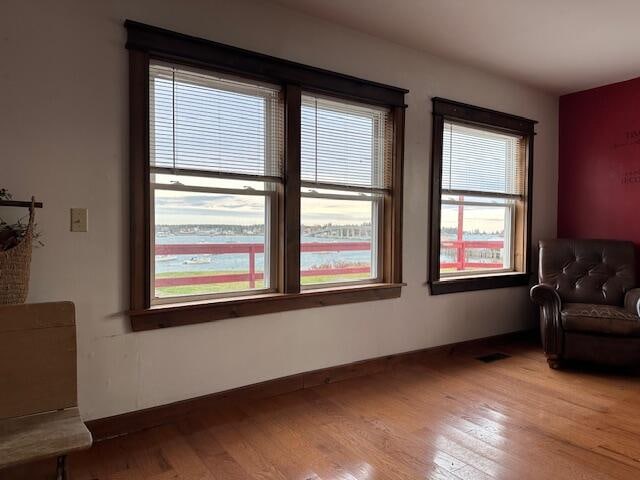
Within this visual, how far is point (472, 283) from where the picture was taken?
394 cm

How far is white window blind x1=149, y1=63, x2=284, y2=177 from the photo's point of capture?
2461mm

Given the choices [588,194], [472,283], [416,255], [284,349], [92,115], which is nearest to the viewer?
[92,115]

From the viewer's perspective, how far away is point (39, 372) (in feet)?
5.83

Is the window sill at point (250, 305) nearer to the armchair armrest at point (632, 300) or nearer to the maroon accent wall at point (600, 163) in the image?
the armchair armrest at point (632, 300)

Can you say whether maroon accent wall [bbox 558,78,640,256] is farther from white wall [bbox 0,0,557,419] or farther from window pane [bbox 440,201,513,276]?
white wall [bbox 0,0,557,419]

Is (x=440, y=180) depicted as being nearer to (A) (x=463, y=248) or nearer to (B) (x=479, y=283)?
(A) (x=463, y=248)

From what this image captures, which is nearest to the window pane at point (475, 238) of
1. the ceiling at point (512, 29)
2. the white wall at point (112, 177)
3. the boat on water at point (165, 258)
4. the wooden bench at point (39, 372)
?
the white wall at point (112, 177)

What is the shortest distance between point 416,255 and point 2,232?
108 inches

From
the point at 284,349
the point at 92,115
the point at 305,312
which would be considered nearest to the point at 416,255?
the point at 305,312

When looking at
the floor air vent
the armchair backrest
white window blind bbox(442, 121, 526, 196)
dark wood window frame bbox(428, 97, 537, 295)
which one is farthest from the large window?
the armchair backrest

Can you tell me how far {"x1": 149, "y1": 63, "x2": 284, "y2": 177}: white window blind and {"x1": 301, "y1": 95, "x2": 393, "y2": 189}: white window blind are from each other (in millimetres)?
241

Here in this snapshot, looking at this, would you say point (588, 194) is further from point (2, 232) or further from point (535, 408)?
point (2, 232)

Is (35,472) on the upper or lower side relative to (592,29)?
lower

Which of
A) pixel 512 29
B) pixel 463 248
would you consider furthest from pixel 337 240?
pixel 512 29
